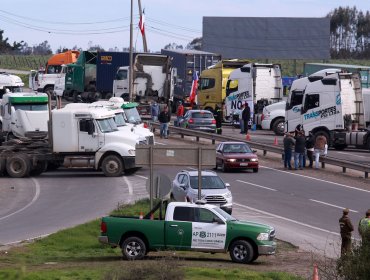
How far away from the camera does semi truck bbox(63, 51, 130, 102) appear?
64.9 metres

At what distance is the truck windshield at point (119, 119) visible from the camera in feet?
129

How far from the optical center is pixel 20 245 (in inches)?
907

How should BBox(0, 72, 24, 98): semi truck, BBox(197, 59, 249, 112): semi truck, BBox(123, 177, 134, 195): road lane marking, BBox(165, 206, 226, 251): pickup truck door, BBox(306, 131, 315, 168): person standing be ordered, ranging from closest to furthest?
1. BBox(165, 206, 226, 251): pickup truck door
2. BBox(123, 177, 134, 195): road lane marking
3. BBox(306, 131, 315, 168): person standing
4. BBox(0, 72, 24, 98): semi truck
5. BBox(197, 59, 249, 112): semi truck

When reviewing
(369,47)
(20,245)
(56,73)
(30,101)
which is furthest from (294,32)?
(20,245)

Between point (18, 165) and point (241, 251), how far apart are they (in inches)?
736

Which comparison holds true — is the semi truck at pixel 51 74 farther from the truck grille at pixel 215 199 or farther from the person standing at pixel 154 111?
the truck grille at pixel 215 199

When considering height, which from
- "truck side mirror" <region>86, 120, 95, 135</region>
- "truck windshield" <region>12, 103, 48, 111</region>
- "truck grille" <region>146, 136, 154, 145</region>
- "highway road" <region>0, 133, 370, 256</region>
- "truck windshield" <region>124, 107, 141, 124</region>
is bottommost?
"highway road" <region>0, 133, 370, 256</region>

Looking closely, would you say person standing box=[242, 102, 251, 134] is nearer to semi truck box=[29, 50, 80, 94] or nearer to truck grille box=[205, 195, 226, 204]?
semi truck box=[29, 50, 80, 94]

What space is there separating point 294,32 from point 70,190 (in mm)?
74410

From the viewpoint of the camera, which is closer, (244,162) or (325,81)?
(244,162)

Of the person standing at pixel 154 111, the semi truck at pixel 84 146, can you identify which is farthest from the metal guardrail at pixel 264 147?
the semi truck at pixel 84 146

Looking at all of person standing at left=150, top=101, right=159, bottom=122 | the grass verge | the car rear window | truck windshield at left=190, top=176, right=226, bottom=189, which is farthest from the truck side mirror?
person standing at left=150, top=101, right=159, bottom=122

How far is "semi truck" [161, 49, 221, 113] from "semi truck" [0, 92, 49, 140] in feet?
76.8

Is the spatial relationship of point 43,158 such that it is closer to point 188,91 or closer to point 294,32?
point 188,91
